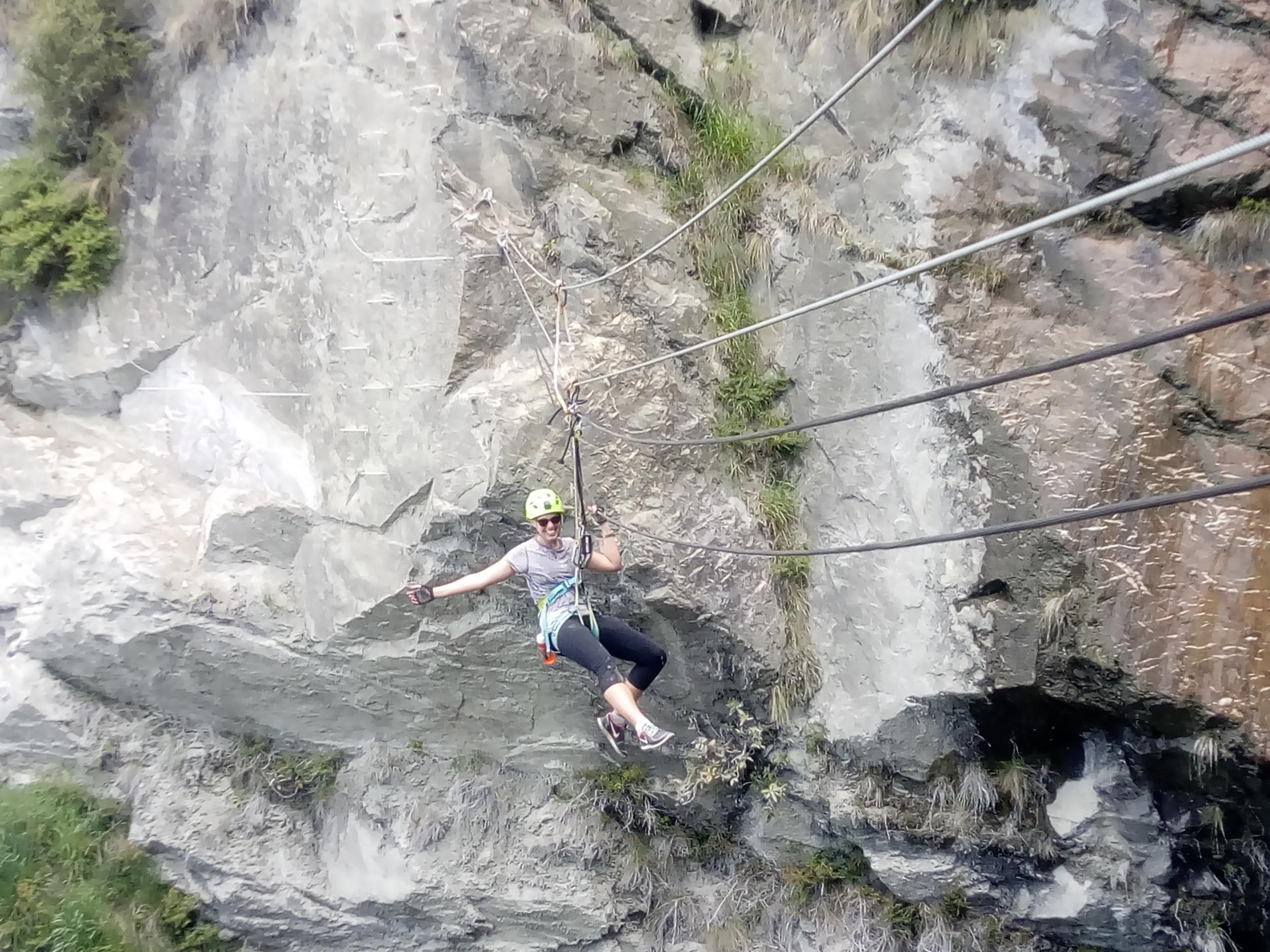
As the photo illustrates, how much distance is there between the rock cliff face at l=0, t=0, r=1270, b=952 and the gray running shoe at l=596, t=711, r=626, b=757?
0.94 feet

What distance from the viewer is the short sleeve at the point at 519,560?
4.52m

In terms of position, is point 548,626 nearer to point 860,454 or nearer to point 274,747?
point 860,454

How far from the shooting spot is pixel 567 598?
4520 millimetres

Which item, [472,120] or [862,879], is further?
[862,879]

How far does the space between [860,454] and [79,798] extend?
5.84 meters

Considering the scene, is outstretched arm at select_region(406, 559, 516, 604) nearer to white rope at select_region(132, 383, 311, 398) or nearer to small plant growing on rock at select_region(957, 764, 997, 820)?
white rope at select_region(132, 383, 311, 398)

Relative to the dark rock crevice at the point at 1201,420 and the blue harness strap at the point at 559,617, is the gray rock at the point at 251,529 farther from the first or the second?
the dark rock crevice at the point at 1201,420

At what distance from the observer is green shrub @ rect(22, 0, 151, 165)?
534 centimetres

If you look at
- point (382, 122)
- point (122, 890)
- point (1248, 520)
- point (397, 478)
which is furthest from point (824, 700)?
point (122, 890)

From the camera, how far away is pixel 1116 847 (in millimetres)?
4719

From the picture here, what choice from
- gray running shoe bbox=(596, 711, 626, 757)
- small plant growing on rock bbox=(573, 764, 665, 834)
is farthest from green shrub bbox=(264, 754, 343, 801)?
gray running shoe bbox=(596, 711, 626, 757)

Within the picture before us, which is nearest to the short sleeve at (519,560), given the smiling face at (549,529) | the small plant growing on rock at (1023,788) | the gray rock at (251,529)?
the smiling face at (549,529)

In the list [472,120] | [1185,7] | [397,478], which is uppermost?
[472,120]

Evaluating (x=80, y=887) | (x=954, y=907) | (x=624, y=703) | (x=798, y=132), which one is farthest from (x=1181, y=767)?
(x=80, y=887)
